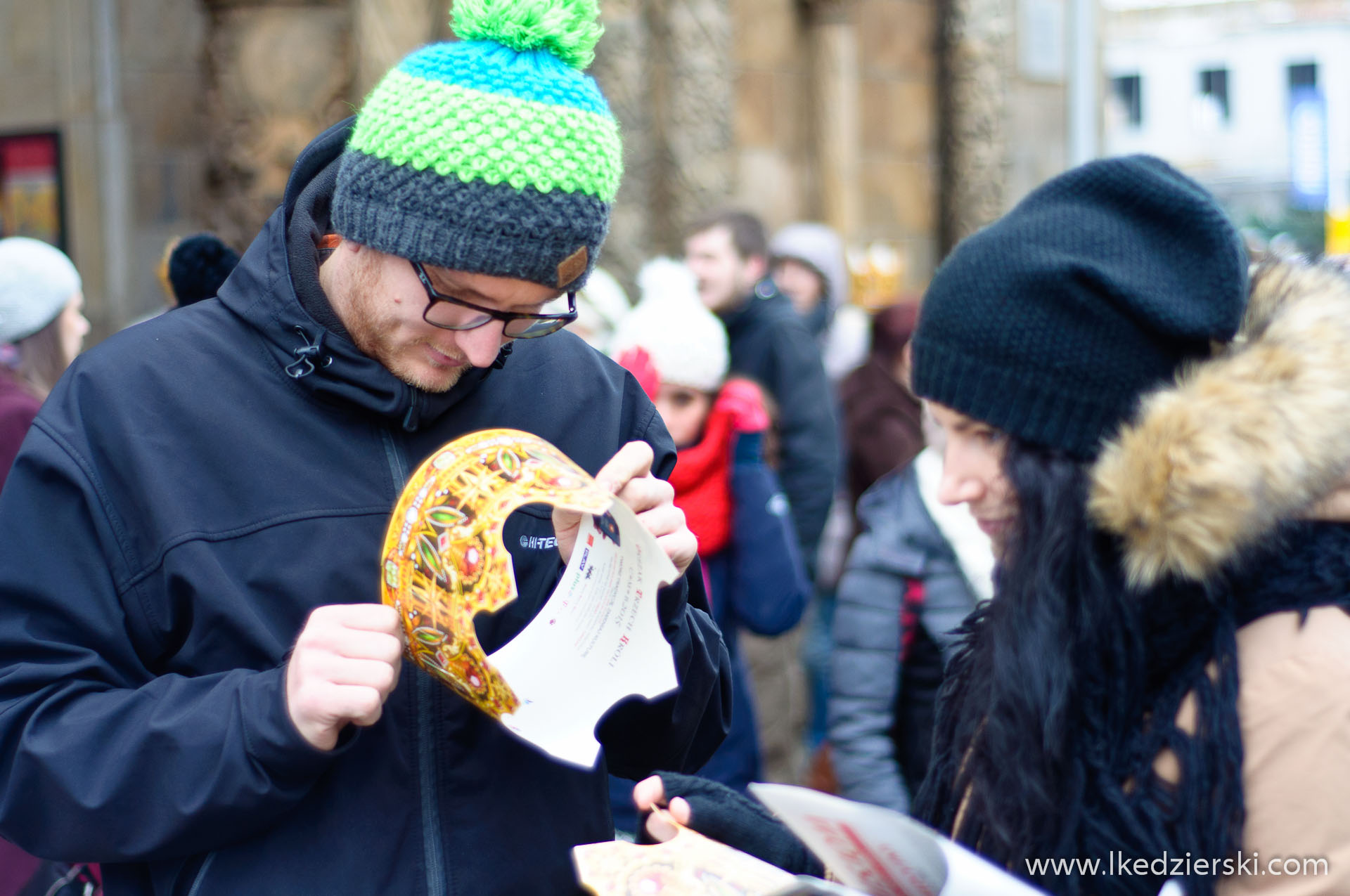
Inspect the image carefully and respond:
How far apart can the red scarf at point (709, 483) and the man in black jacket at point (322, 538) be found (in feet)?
5.65

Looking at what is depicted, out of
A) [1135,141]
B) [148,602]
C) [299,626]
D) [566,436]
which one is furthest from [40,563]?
[1135,141]

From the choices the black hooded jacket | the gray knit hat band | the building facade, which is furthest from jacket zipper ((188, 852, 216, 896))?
the building facade

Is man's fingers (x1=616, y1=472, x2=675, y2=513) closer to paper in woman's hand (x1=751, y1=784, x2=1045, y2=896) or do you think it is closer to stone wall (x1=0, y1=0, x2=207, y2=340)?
paper in woman's hand (x1=751, y1=784, x2=1045, y2=896)

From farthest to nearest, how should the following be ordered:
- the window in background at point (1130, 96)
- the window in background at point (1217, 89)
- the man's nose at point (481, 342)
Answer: the window in background at point (1130, 96) → the window in background at point (1217, 89) → the man's nose at point (481, 342)

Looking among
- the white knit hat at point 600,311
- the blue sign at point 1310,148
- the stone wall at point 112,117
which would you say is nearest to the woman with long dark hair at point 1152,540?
the white knit hat at point 600,311

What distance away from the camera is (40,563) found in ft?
4.52

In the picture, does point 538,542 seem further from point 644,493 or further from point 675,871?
point 675,871

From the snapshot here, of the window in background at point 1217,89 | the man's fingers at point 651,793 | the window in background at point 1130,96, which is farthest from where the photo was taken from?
the window in background at point 1130,96

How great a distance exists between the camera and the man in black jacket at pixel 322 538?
4.42ft

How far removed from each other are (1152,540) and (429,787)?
843 mm

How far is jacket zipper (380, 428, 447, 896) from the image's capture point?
1454 millimetres

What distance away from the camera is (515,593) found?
4.19 feet

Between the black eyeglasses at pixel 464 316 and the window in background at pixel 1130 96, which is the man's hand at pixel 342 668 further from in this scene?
the window in background at pixel 1130 96

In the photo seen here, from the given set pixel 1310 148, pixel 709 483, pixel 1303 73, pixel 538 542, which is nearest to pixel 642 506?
pixel 538 542
